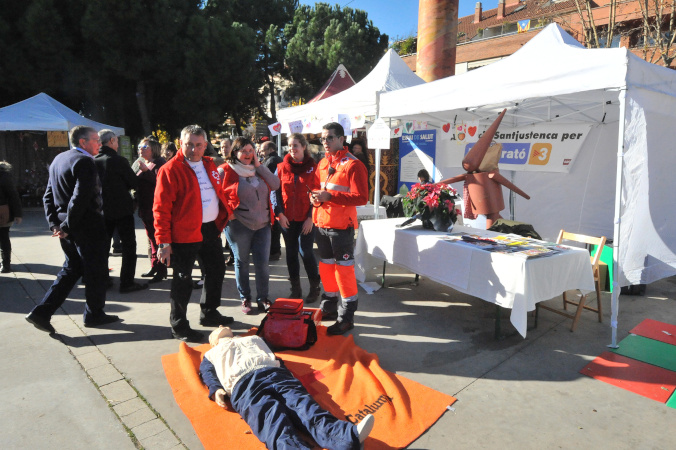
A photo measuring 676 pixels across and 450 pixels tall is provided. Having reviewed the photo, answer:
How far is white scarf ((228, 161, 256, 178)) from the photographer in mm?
4085

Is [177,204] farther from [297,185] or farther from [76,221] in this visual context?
[297,185]

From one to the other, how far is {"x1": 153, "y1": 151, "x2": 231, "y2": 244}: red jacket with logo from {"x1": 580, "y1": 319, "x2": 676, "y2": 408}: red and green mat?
127 inches

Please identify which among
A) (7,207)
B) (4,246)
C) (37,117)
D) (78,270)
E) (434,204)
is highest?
(37,117)

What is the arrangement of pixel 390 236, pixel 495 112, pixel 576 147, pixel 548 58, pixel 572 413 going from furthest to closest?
1. pixel 495 112
2. pixel 576 147
3. pixel 390 236
4. pixel 548 58
5. pixel 572 413

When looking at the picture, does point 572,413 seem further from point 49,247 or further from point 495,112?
point 49,247

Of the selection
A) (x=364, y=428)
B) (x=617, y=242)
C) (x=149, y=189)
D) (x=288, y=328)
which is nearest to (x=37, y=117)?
(x=149, y=189)

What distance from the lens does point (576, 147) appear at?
6.72 m

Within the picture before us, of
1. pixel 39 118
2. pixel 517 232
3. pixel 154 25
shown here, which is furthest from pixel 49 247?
pixel 154 25

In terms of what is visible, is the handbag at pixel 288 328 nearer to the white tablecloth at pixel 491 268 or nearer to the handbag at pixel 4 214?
the white tablecloth at pixel 491 268

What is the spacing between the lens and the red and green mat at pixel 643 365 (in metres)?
2.99

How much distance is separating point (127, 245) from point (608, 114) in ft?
22.4

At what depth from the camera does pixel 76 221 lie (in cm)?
361

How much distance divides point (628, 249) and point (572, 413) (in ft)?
6.68

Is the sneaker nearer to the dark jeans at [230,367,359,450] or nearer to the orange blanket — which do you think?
the orange blanket
